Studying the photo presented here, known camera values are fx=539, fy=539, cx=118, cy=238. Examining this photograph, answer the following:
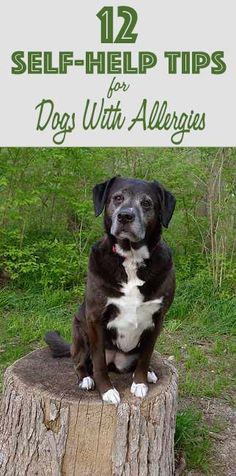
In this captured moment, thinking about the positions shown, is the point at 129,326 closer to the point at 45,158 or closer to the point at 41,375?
the point at 41,375

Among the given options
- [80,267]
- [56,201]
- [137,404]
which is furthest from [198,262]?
[137,404]

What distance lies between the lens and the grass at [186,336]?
12.1ft

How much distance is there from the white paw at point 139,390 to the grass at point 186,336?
901mm

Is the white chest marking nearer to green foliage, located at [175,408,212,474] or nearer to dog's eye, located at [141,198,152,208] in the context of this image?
dog's eye, located at [141,198,152,208]

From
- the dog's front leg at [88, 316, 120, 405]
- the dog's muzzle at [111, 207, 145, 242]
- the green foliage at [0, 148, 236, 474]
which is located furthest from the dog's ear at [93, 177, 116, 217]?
the green foliage at [0, 148, 236, 474]

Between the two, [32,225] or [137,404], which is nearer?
[137,404]

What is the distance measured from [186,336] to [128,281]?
8.63 ft

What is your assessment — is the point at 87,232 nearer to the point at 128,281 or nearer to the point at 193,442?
the point at 193,442

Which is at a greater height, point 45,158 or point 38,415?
point 45,158

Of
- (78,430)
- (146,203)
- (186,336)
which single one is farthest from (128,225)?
(186,336)

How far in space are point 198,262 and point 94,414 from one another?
12.7 ft

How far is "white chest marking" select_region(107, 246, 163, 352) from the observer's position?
2.67 meters

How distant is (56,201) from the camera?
6.68m

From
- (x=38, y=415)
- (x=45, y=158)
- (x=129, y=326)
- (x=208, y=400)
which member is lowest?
(x=208, y=400)
